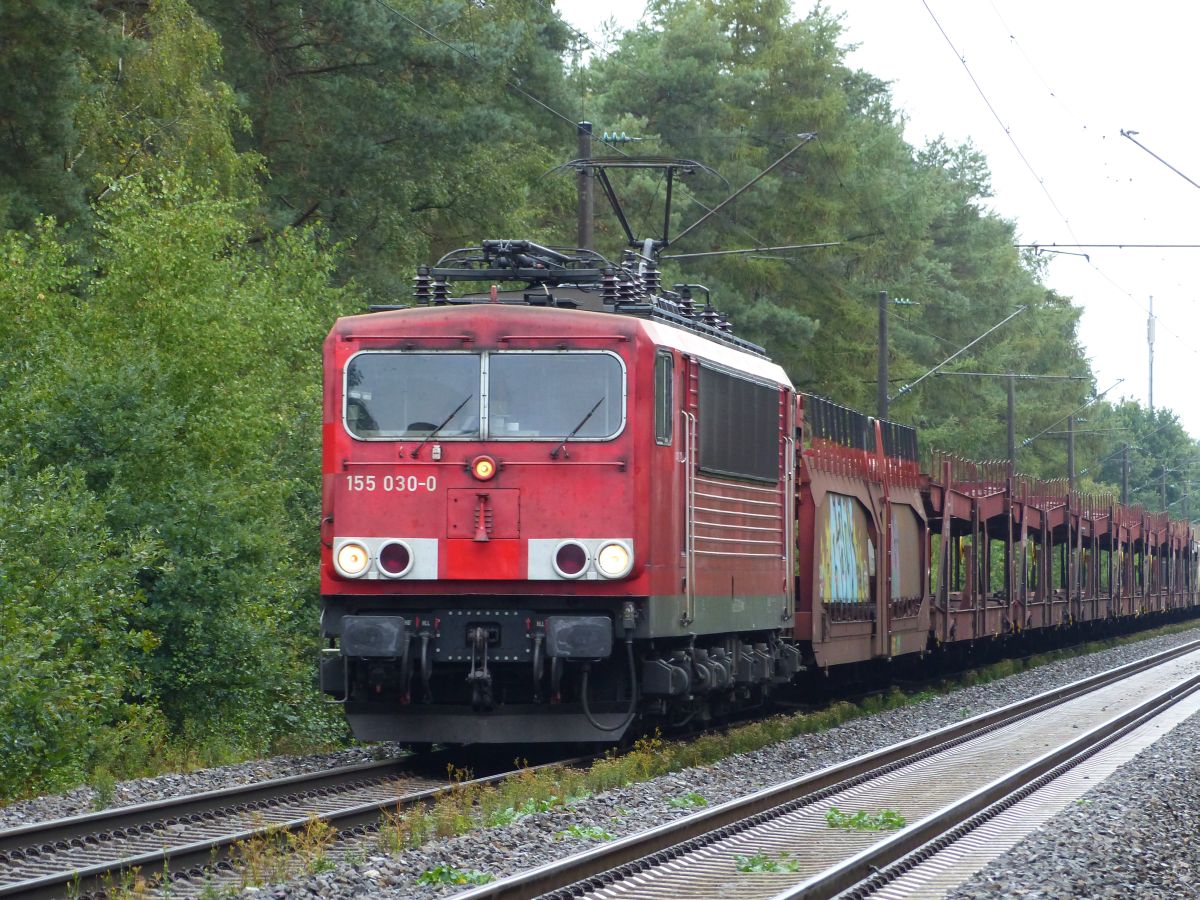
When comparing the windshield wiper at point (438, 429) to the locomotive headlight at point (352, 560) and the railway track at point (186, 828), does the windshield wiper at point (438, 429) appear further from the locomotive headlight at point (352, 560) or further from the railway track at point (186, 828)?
the railway track at point (186, 828)

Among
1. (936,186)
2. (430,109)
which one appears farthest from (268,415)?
(936,186)

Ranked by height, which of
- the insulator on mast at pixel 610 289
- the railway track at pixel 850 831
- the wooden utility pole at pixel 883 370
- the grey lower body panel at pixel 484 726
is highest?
the wooden utility pole at pixel 883 370

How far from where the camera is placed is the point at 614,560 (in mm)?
13109

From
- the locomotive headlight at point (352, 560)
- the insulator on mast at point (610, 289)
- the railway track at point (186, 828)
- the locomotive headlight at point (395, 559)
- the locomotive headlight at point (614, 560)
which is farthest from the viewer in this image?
the insulator on mast at point (610, 289)

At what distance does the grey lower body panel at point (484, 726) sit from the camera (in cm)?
1336

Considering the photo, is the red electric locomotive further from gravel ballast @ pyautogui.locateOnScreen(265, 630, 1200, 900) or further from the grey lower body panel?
gravel ballast @ pyautogui.locateOnScreen(265, 630, 1200, 900)

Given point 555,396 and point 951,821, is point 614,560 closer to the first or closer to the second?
point 555,396

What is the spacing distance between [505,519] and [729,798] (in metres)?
2.53

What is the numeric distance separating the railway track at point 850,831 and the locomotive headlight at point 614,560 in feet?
6.21

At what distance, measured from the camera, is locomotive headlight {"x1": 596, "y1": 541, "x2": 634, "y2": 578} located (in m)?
13.1

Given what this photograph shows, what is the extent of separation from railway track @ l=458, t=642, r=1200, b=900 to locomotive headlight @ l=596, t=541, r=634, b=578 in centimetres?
189

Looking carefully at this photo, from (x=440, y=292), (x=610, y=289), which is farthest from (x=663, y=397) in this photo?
(x=440, y=292)

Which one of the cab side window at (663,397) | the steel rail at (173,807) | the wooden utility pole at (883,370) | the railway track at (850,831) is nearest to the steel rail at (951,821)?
the railway track at (850,831)

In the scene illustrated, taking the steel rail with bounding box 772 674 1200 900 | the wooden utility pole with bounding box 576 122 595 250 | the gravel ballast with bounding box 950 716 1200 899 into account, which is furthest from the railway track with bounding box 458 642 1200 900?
the wooden utility pole with bounding box 576 122 595 250
